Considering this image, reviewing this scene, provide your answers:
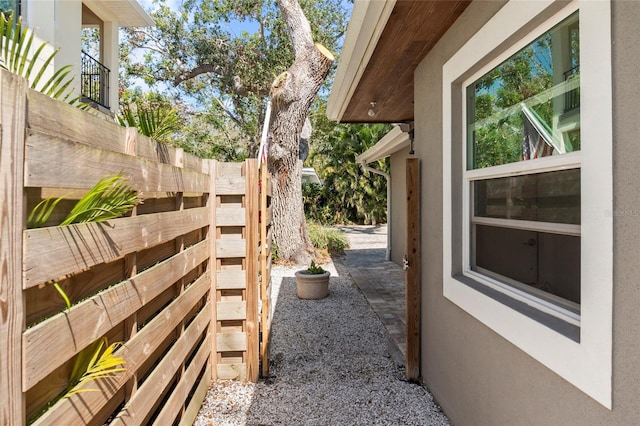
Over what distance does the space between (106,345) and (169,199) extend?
1.06 metres

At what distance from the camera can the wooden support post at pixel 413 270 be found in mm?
3680

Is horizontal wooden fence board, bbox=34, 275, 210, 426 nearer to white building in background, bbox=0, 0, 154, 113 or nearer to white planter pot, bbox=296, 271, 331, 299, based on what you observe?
white planter pot, bbox=296, 271, 331, 299

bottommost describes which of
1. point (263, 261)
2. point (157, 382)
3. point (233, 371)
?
point (233, 371)

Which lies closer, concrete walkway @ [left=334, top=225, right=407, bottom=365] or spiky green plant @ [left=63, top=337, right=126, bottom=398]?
spiky green plant @ [left=63, top=337, right=126, bottom=398]

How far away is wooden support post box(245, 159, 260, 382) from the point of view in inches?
137

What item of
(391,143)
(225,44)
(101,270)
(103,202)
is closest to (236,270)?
(101,270)

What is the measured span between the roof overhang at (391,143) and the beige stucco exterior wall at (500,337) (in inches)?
138

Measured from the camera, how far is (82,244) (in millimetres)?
1311

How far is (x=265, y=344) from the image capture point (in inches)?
149

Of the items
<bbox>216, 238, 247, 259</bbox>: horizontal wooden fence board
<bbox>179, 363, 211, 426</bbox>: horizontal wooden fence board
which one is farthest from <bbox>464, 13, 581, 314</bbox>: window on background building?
<bbox>179, 363, 211, 426</bbox>: horizontal wooden fence board

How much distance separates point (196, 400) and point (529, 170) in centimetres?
272

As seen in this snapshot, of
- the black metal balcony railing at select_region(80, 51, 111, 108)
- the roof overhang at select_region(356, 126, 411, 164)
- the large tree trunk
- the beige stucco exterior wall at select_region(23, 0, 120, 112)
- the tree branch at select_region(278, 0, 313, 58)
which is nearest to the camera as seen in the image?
the beige stucco exterior wall at select_region(23, 0, 120, 112)

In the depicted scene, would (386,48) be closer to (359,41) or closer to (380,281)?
(359,41)

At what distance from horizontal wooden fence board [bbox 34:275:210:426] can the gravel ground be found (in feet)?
3.37
